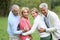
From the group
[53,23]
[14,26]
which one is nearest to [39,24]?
[53,23]

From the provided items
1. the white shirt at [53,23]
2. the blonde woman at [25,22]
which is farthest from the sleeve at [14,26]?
the white shirt at [53,23]

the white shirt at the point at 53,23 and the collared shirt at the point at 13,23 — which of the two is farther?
the collared shirt at the point at 13,23

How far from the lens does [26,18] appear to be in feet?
17.8

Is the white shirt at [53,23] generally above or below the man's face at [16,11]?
below

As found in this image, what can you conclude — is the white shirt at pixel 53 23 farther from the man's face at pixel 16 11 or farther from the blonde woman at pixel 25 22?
the man's face at pixel 16 11

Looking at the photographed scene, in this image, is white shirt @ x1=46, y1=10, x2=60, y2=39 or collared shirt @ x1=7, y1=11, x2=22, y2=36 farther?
collared shirt @ x1=7, y1=11, x2=22, y2=36

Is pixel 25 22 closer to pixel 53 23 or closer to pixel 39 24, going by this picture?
pixel 39 24

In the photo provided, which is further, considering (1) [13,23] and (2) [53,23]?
(1) [13,23]

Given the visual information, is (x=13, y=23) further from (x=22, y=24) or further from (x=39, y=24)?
(x=39, y=24)

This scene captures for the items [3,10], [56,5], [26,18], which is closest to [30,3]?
[3,10]

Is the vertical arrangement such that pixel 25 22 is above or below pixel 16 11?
below

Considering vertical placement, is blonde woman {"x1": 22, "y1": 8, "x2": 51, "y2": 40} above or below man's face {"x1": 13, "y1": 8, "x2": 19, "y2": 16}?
below

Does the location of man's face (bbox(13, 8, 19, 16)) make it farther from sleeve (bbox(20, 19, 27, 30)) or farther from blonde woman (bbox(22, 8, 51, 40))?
blonde woman (bbox(22, 8, 51, 40))

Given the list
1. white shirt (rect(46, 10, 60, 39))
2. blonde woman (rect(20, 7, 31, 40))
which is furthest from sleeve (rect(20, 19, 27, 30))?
white shirt (rect(46, 10, 60, 39))
